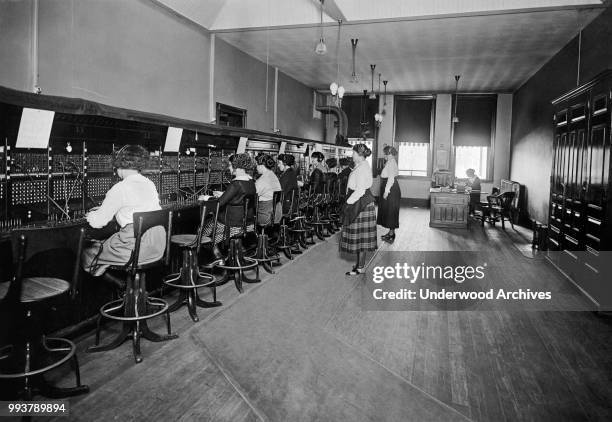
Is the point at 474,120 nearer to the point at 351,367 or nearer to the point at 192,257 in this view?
the point at 192,257

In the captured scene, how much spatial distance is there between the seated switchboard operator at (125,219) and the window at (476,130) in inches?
481

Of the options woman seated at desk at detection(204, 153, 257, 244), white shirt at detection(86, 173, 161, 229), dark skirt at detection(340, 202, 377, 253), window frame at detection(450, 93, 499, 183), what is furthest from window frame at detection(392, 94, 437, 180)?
white shirt at detection(86, 173, 161, 229)

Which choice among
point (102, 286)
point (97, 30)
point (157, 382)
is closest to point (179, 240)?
point (102, 286)

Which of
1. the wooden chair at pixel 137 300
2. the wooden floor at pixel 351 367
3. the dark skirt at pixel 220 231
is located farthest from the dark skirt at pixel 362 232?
the wooden chair at pixel 137 300

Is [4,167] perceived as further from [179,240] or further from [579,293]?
[579,293]

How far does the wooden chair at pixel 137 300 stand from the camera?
302 cm

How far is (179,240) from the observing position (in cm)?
394

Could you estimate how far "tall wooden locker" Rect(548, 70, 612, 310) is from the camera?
176 inches

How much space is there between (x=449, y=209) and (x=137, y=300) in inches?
306

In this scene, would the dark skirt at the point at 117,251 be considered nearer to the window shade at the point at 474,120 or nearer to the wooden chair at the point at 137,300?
the wooden chair at the point at 137,300

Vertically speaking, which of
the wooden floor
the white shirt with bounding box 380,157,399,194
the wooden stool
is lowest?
the wooden floor

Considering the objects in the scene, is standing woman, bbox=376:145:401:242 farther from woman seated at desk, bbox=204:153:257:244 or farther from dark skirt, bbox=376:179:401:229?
woman seated at desk, bbox=204:153:257:244

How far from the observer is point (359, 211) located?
5.28 metres

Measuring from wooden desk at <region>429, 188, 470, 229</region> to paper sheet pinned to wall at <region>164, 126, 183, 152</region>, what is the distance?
5641 mm
